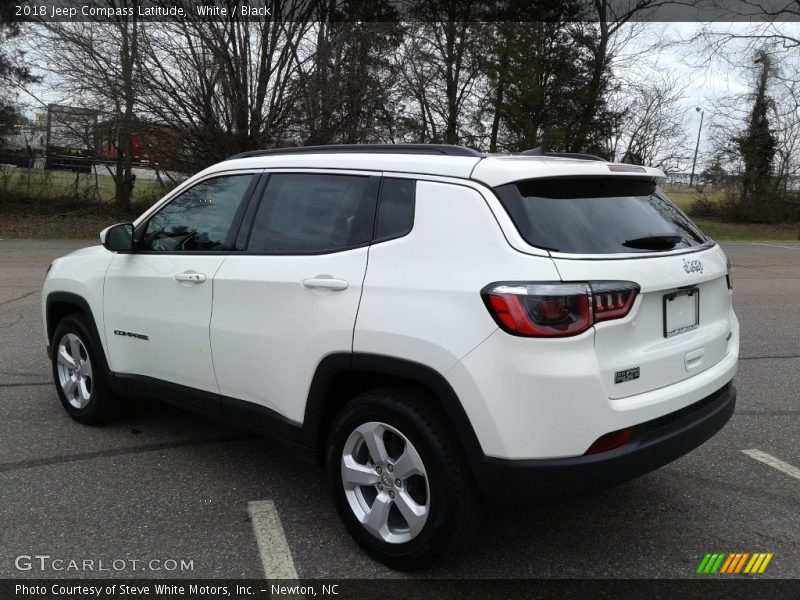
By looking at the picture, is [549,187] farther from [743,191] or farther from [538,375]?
[743,191]

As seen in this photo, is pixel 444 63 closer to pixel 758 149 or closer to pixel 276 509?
pixel 758 149

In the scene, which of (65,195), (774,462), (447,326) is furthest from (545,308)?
(65,195)

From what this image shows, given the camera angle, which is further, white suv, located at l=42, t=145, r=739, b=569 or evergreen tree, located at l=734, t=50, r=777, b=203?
evergreen tree, located at l=734, t=50, r=777, b=203

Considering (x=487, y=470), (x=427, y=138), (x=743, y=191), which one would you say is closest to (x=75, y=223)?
(x=427, y=138)

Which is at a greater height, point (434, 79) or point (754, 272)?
point (434, 79)

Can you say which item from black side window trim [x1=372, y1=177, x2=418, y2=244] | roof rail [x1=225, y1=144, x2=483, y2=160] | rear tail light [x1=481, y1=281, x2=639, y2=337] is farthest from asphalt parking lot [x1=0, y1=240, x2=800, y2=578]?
roof rail [x1=225, y1=144, x2=483, y2=160]

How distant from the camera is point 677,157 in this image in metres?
35.8

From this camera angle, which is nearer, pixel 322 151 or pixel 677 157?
pixel 322 151

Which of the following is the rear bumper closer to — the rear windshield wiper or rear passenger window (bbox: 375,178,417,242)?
the rear windshield wiper

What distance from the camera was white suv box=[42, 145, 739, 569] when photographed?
8.39 feet

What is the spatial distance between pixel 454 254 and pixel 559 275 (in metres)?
0.43

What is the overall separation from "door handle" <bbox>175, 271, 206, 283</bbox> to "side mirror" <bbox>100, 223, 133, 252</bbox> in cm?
58

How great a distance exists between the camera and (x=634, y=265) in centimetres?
272

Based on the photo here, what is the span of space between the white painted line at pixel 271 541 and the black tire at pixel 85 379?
1.56 m
